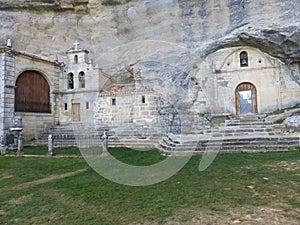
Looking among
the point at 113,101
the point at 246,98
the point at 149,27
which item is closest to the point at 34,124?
the point at 113,101

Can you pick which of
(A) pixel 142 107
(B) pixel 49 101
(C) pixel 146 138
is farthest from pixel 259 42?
(B) pixel 49 101

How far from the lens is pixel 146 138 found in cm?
1318

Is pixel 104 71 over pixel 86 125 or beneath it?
over

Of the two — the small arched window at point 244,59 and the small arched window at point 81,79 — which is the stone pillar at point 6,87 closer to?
the small arched window at point 81,79

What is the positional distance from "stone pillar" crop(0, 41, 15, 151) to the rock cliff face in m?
6.43

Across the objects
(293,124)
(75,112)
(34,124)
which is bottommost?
(293,124)

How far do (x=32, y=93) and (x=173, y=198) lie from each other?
1534 cm

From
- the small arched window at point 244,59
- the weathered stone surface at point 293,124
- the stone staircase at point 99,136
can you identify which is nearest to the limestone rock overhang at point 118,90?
the stone staircase at point 99,136

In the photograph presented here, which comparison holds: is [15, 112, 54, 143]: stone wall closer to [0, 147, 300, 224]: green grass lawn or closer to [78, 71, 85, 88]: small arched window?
[78, 71, 85, 88]: small arched window

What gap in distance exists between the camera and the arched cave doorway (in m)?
15.7

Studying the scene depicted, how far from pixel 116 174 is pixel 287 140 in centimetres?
678

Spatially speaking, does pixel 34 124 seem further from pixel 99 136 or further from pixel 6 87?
pixel 99 136

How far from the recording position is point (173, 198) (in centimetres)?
435

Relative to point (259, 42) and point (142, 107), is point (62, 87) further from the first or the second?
point (259, 42)
